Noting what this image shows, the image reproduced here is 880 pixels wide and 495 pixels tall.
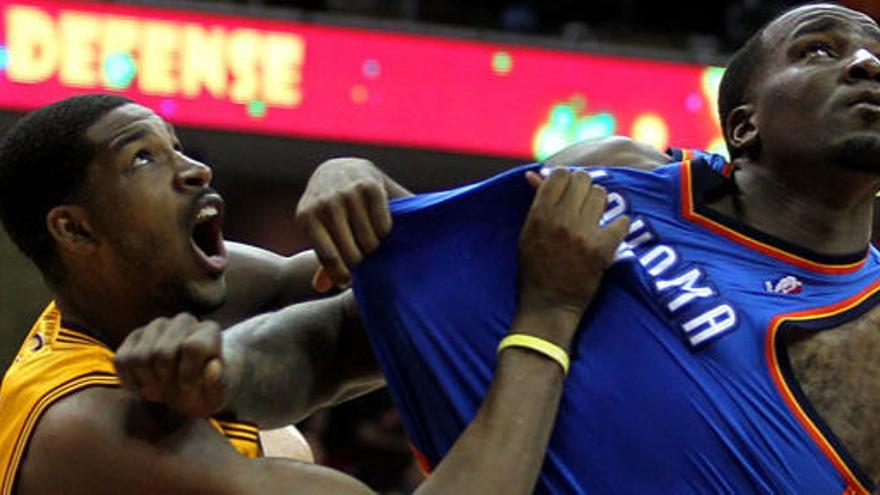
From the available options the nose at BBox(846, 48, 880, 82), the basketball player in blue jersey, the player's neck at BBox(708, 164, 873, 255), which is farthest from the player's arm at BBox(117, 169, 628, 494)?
the nose at BBox(846, 48, 880, 82)

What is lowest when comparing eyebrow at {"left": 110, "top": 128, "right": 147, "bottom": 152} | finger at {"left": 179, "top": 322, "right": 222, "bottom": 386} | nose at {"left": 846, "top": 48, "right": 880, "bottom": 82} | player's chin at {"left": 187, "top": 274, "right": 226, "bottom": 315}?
player's chin at {"left": 187, "top": 274, "right": 226, "bottom": 315}

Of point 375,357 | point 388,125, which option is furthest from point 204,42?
point 375,357

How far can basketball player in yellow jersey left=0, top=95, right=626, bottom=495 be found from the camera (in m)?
2.92

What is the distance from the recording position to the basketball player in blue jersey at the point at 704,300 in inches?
119

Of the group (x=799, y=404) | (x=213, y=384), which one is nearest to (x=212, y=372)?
(x=213, y=384)

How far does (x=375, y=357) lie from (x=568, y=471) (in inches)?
23.7

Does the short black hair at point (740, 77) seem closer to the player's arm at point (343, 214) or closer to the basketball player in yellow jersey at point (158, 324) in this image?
the basketball player in yellow jersey at point (158, 324)

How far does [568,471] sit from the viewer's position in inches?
120

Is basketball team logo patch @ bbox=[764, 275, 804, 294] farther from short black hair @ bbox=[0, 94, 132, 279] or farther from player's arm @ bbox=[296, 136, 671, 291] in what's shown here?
short black hair @ bbox=[0, 94, 132, 279]

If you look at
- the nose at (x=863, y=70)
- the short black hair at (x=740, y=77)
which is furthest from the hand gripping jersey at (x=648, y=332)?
the nose at (x=863, y=70)

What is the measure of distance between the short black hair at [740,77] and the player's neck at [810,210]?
0.17 m

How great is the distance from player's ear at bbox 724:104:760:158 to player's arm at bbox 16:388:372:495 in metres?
1.07

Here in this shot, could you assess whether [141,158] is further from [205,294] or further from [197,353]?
[197,353]

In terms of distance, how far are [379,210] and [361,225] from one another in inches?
1.8
